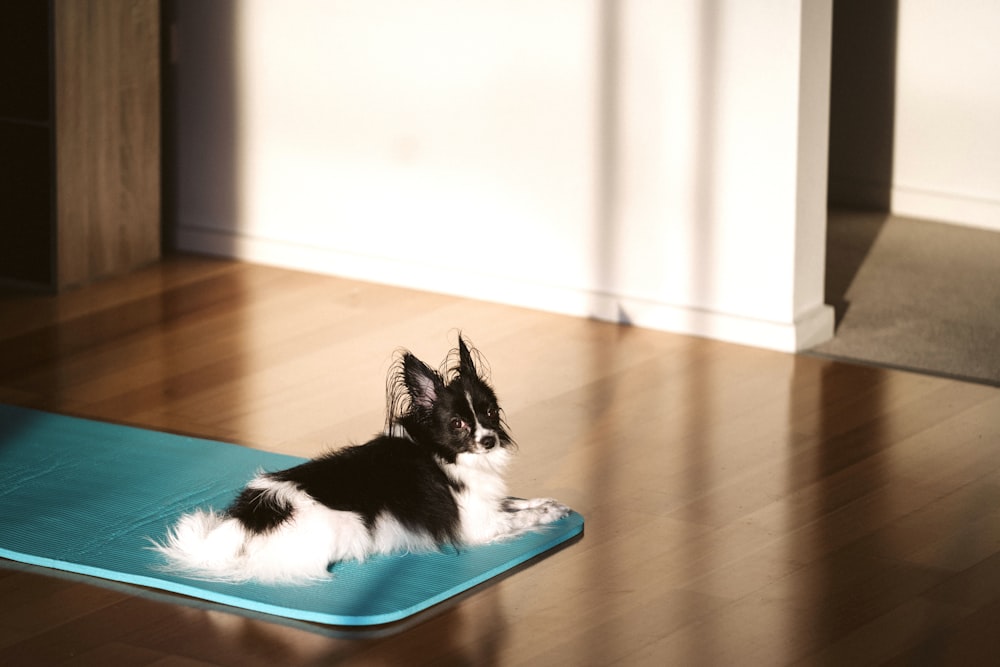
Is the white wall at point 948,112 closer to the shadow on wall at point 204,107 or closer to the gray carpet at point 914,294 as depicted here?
the gray carpet at point 914,294

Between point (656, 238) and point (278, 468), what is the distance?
1.86 m

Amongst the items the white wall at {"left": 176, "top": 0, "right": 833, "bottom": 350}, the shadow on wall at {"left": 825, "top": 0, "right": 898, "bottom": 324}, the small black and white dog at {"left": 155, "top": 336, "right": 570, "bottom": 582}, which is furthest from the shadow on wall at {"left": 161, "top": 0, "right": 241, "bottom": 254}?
the small black and white dog at {"left": 155, "top": 336, "right": 570, "bottom": 582}

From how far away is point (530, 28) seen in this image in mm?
5613

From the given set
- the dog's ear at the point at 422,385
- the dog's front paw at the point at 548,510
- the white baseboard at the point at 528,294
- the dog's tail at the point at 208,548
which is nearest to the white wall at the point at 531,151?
the white baseboard at the point at 528,294

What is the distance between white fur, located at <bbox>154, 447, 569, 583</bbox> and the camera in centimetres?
345

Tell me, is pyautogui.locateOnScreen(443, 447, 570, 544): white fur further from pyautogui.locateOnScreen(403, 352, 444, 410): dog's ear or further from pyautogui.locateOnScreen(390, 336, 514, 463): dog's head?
pyautogui.locateOnScreen(403, 352, 444, 410): dog's ear

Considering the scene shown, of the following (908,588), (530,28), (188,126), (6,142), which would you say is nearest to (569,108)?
(530,28)

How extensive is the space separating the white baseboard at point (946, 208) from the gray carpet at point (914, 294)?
8cm

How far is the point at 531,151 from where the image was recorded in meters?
5.71

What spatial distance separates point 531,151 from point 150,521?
2348 mm

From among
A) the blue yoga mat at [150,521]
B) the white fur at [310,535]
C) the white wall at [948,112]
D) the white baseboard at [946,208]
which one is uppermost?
the white wall at [948,112]

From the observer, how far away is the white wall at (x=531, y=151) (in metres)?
5.30

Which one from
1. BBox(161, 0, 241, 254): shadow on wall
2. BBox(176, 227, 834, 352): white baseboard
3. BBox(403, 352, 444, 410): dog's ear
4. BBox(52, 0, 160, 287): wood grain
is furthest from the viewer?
BBox(161, 0, 241, 254): shadow on wall

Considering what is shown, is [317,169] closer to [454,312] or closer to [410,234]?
[410,234]
